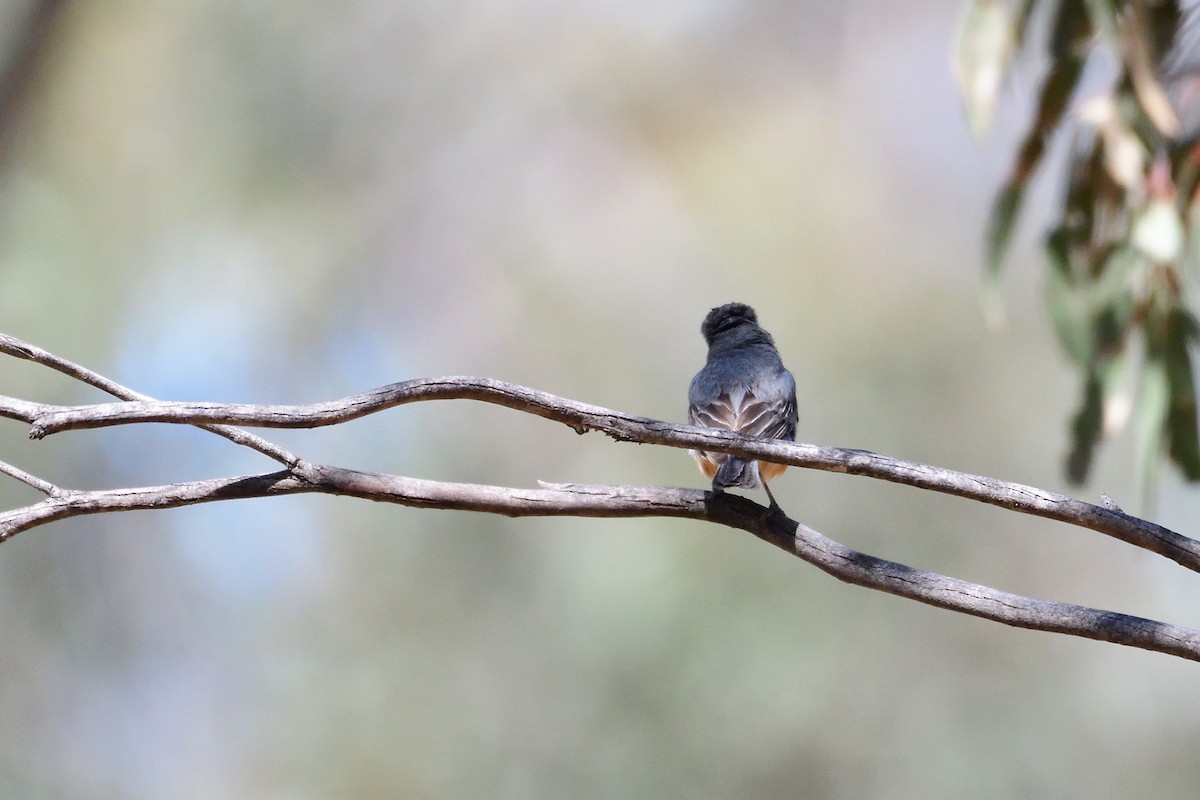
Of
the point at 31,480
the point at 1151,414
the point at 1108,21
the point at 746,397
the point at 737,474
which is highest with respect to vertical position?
the point at 1108,21

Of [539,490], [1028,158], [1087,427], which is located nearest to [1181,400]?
[1087,427]

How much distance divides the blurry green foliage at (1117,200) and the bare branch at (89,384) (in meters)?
2.34

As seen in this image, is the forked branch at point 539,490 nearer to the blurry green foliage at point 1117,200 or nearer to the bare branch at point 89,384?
the bare branch at point 89,384

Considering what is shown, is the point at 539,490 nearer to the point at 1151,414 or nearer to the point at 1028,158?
the point at 1151,414

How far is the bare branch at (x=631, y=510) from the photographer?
75.5 inches

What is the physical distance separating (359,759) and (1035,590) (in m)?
5.30

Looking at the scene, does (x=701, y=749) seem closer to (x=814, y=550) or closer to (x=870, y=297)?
(x=870, y=297)

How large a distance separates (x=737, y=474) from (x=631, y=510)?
0.63 meters

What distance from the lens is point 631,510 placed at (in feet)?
7.13

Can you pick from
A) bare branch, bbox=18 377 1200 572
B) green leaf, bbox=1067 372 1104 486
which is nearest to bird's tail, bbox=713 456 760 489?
bare branch, bbox=18 377 1200 572

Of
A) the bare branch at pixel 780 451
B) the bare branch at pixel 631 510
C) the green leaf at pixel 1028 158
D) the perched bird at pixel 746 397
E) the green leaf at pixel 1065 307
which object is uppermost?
the green leaf at pixel 1028 158

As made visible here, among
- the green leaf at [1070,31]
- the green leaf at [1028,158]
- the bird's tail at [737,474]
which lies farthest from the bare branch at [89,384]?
the green leaf at [1070,31]

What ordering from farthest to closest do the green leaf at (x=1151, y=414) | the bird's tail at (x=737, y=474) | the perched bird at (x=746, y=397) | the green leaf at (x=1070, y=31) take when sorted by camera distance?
the green leaf at (x=1070, y=31), the perched bird at (x=746, y=397), the green leaf at (x=1151, y=414), the bird's tail at (x=737, y=474)

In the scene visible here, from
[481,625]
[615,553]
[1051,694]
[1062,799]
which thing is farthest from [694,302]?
[1062,799]
